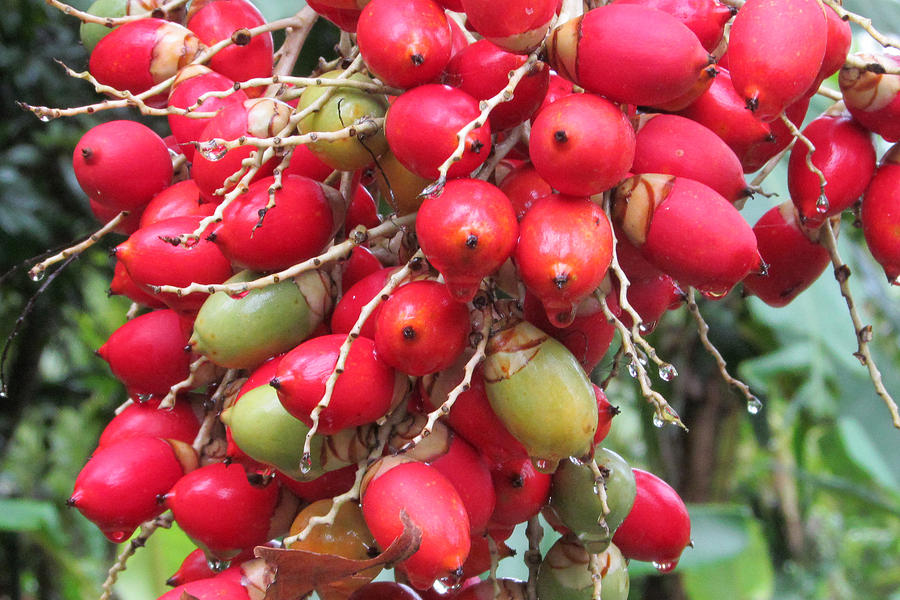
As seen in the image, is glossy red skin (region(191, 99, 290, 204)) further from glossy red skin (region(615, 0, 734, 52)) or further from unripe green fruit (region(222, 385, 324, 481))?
glossy red skin (region(615, 0, 734, 52))

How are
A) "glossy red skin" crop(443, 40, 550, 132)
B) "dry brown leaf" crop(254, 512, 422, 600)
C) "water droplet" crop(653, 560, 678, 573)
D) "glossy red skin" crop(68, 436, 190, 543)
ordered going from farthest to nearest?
1. "water droplet" crop(653, 560, 678, 573)
2. "glossy red skin" crop(68, 436, 190, 543)
3. "glossy red skin" crop(443, 40, 550, 132)
4. "dry brown leaf" crop(254, 512, 422, 600)

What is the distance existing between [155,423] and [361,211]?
0.35 meters

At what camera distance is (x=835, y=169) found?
0.97 m

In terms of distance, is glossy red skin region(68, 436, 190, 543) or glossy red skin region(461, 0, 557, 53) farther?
glossy red skin region(68, 436, 190, 543)

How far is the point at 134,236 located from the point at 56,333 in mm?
2352

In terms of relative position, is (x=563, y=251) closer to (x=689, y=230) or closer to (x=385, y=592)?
(x=689, y=230)

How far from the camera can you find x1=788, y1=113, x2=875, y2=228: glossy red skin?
0.96 m

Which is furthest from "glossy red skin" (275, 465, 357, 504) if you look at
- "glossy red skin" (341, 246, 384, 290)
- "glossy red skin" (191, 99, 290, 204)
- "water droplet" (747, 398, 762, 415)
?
"water droplet" (747, 398, 762, 415)

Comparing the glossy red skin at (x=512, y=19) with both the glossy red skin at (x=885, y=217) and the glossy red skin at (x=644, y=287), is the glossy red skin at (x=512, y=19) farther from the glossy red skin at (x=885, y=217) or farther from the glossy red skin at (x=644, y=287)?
the glossy red skin at (x=885, y=217)

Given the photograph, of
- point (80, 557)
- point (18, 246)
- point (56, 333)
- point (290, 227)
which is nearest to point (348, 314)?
point (290, 227)

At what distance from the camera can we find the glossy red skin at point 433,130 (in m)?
0.82

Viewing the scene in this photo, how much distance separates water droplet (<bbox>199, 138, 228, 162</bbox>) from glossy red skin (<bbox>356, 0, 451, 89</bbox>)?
170mm

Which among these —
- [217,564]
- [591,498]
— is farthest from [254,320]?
[591,498]

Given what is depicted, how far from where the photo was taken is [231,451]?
3.07 feet
